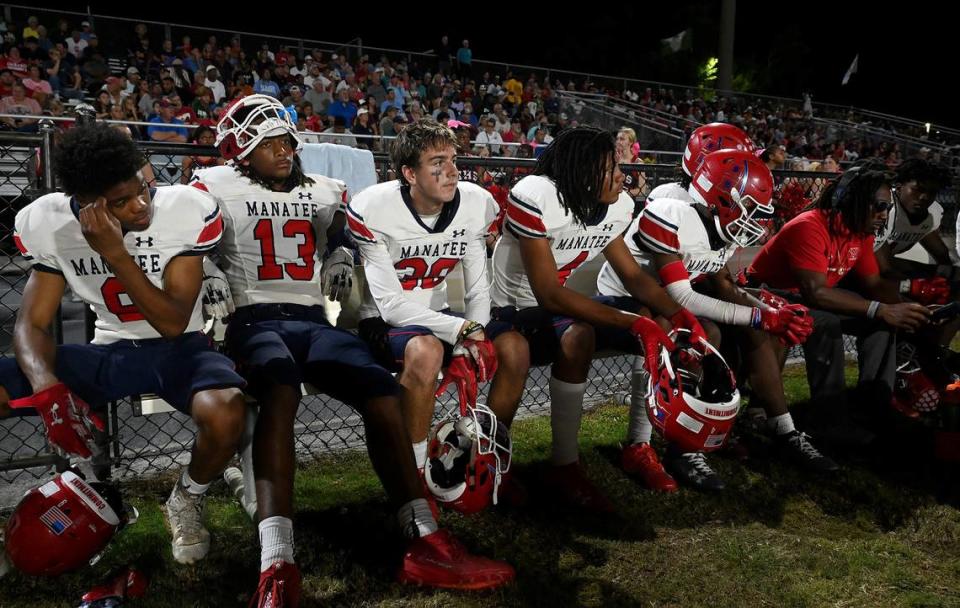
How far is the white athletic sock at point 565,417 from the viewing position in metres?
3.24

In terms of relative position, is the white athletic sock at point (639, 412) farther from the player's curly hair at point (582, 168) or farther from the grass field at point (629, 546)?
Answer: the player's curly hair at point (582, 168)

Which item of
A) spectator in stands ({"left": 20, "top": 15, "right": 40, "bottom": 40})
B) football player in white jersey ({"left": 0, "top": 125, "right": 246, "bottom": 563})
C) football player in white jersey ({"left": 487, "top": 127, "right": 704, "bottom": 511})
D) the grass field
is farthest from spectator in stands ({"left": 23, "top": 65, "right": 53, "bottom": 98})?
football player in white jersey ({"left": 487, "top": 127, "right": 704, "bottom": 511})

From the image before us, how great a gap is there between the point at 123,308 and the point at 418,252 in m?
1.14

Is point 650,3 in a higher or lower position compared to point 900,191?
higher

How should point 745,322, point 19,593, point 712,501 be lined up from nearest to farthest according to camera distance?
point 19,593 → point 712,501 → point 745,322

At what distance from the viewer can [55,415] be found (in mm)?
2264

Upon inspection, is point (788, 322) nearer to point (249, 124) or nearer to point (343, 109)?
point (249, 124)

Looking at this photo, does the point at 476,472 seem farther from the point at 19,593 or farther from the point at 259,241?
the point at 19,593

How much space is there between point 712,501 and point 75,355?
8.62 feet

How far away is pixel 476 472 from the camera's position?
101 inches

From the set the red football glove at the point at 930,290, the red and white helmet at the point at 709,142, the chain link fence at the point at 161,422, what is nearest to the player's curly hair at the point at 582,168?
the chain link fence at the point at 161,422

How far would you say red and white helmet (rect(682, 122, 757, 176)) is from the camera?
473 cm

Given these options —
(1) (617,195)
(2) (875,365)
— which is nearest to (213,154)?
(1) (617,195)

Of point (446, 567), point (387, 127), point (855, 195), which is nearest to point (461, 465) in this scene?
point (446, 567)
